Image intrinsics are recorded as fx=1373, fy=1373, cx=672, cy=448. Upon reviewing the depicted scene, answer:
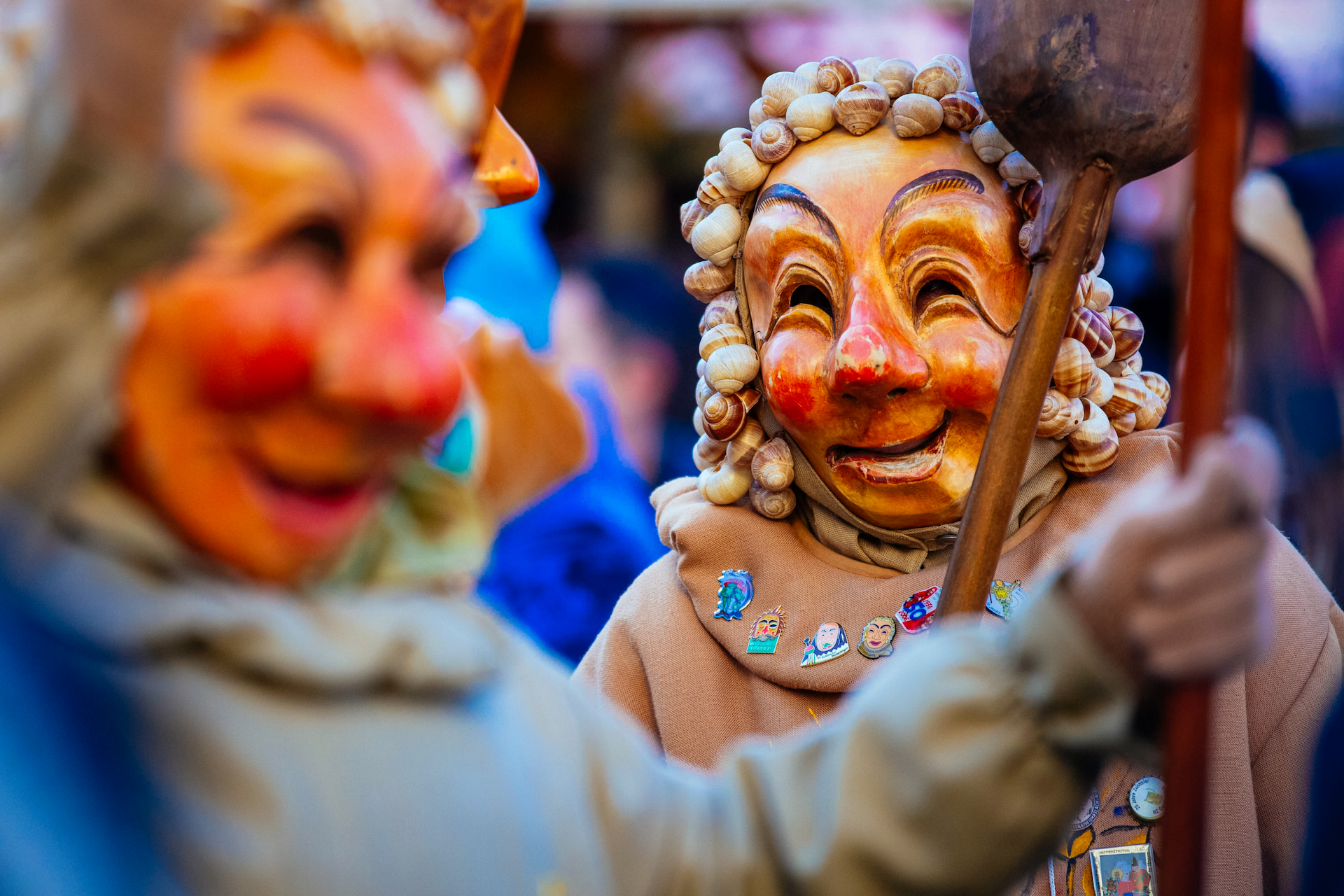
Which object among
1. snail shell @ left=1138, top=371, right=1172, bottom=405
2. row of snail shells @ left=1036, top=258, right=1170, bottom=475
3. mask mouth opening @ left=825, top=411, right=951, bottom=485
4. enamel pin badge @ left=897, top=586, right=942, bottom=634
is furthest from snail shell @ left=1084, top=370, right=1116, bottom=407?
enamel pin badge @ left=897, top=586, right=942, bottom=634

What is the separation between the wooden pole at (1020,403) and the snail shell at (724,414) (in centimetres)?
42

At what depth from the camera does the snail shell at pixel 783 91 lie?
2004 millimetres

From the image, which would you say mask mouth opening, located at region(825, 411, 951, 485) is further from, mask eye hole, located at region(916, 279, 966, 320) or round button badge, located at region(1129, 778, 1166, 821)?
round button badge, located at region(1129, 778, 1166, 821)

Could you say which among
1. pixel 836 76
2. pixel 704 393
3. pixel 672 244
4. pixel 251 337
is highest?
pixel 251 337

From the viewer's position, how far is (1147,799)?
1.77 m

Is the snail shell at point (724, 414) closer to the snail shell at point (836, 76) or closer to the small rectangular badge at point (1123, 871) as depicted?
the snail shell at point (836, 76)

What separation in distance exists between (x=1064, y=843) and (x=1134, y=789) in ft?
0.38

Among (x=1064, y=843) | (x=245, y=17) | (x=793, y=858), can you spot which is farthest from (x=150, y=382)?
(x=1064, y=843)

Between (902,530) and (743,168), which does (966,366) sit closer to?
(902,530)

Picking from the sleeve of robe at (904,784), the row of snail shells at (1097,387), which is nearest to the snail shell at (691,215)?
the row of snail shells at (1097,387)

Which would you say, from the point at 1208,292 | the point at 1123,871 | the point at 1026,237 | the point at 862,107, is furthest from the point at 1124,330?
the point at 1208,292

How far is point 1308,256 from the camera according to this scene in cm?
282

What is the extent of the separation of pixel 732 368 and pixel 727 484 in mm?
180

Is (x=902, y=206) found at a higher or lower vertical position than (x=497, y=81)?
lower
